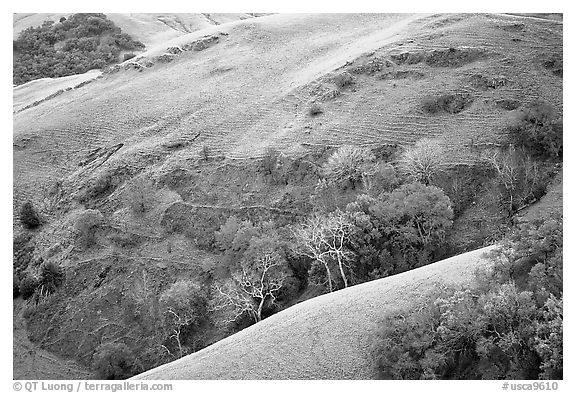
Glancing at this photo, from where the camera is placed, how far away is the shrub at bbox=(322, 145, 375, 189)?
2680 cm

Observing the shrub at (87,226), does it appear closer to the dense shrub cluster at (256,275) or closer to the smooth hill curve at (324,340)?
the dense shrub cluster at (256,275)

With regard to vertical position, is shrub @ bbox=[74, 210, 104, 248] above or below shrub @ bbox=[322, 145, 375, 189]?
below

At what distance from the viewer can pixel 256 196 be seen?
91.5 feet

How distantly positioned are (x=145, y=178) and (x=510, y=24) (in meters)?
23.1

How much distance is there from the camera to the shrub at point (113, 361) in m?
22.1

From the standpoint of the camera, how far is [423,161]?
26.1 m

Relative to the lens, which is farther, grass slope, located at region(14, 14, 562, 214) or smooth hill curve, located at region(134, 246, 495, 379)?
grass slope, located at region(14, 14, 562, 214)

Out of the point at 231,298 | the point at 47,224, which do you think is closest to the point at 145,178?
the point at 47,224

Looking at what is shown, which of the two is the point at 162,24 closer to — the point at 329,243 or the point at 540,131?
the point at 329,243

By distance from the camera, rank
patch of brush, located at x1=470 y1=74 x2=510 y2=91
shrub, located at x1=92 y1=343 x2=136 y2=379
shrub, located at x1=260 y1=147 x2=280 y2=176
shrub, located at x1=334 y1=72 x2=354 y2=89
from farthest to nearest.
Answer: shrub, located at x1=334 y1=72 x2=354 y2=89
patch of brush, located at x1=470 y1=74 x2=510 y2=91
shrub, located at x1=260 y1=147 x2=280 y2=176
shrub, located at x1=92 y1=343 x2=136 y2=379

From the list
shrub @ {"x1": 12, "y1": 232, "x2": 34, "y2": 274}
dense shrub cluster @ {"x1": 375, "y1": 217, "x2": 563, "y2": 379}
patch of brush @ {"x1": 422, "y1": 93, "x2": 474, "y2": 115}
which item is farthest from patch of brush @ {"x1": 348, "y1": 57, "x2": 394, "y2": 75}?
shrub @ {"x1": 12, "y1": 232, "x2": 34, "y2": 274}

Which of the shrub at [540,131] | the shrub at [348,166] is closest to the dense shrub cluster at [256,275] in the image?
the shrub at [348,166]

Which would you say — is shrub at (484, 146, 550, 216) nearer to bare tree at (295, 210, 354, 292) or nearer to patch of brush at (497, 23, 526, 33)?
A: bare tree at (295, 210, 354, 292)

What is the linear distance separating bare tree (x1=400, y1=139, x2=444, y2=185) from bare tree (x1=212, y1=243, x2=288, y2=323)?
25.0ft
